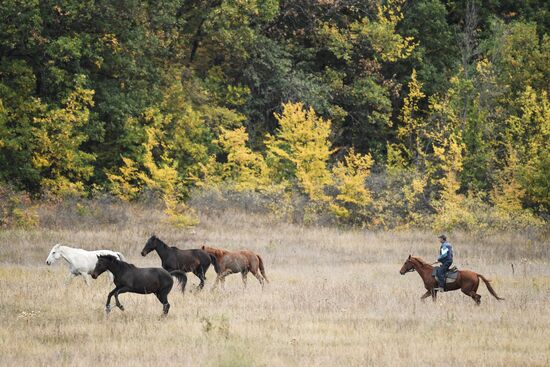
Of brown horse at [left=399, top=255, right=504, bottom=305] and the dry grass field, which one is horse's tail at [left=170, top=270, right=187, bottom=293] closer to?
the dry grass field

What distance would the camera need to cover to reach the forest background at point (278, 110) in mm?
37062

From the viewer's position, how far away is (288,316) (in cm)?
1855

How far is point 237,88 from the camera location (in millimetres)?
46812

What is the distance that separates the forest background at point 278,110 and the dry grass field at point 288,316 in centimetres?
717

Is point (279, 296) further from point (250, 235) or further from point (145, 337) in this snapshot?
point (250, 235)

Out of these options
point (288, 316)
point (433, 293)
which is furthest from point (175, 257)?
point (433, 293)

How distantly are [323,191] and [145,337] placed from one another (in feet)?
78.8

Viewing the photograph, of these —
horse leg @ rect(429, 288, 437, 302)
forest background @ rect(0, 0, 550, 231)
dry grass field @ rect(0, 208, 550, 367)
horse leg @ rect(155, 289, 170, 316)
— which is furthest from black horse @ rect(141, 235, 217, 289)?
forest background @ rect(0, 0, 550, 231)

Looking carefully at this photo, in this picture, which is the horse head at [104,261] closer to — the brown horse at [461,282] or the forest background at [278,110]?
the brown horse at [461,282]

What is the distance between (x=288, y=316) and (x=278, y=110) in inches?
1178

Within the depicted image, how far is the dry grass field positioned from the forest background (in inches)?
282

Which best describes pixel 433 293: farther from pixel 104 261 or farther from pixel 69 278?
pixel 69 278

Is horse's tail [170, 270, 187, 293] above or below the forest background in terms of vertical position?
below

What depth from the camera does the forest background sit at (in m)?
37.1
